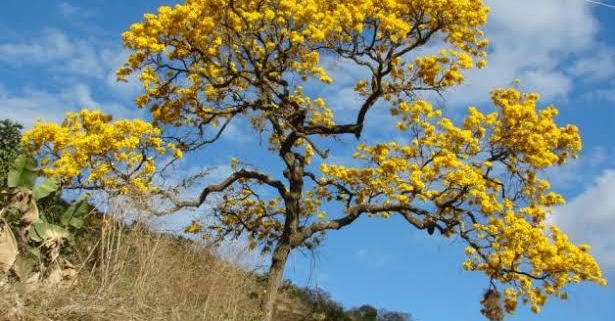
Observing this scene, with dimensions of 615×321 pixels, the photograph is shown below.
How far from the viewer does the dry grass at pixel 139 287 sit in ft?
23.0

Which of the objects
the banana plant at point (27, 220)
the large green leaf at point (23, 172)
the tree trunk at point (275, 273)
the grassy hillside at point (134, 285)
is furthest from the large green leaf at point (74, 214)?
the tree trunk at point (275, 273)

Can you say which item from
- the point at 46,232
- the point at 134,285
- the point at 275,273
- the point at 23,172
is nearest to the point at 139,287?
the point at 134,285

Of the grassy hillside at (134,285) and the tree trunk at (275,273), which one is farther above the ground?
the tree trunk at (275,273)

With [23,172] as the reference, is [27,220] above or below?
below

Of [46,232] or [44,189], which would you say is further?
[44,189]

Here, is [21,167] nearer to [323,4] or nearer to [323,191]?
[323,4]

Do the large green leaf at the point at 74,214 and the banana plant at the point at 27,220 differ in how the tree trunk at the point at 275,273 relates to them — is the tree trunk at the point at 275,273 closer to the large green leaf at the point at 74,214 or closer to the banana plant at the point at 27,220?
the large green leaf at the point at 74,214

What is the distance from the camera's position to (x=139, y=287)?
8.81 meters

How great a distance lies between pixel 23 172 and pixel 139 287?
1956 millimetres

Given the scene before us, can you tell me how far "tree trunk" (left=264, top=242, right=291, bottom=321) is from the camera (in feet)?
51.5

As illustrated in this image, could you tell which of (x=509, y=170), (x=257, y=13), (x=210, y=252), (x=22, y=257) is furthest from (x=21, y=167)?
(x=509, y=170)

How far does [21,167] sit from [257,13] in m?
8.23

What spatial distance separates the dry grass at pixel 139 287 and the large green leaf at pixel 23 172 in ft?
3.44

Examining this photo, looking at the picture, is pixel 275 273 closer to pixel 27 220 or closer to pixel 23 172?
pixel 23 172
